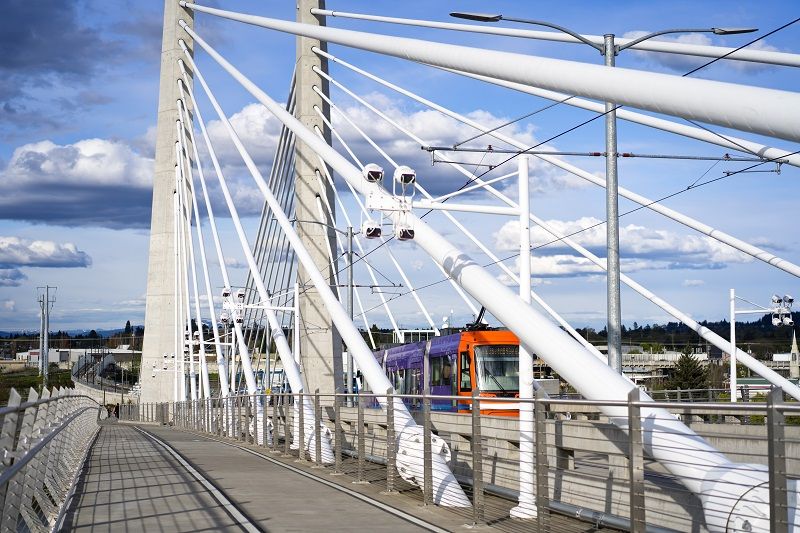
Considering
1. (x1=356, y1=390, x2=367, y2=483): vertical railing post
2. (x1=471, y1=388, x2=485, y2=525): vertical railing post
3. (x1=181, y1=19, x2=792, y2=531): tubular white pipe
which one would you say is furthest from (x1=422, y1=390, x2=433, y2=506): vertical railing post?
(x1=356, y1=390, x2=367, y2=483): vertical railing post

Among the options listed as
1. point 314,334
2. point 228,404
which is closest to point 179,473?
point 228,404

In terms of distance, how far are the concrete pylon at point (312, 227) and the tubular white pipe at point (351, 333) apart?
13.1 feet

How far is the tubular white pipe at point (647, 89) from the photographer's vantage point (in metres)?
7.01

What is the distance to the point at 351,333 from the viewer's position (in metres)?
20.1

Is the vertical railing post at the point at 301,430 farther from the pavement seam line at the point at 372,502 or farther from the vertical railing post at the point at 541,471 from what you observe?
the vertical railing post at the point at 541,471

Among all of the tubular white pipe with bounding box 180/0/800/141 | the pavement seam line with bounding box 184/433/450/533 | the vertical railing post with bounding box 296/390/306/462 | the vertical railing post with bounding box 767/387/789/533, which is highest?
the tubular white pipe with bounding box 180/0/800/141

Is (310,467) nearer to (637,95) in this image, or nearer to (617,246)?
(617,246)

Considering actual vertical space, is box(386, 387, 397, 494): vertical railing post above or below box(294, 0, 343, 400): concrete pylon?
below

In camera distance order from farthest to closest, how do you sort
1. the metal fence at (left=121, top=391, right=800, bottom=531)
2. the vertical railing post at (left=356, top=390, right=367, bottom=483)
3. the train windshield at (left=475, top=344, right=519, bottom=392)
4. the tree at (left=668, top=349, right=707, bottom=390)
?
the tree at (left=668, top=349, right=707, bottom=390)
the train windshield at (left=475, top=344, right=519, bottom=392)
the vertical railing post at (left=356, top=390, right=367, bottom=483)
the metal fence at (left=121, top=391, right=800, bottom=531)

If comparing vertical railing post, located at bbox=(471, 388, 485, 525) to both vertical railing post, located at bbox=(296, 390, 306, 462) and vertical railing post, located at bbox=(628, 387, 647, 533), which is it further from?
vertical railing post, located at bbox=(296, 390, 306, 462)

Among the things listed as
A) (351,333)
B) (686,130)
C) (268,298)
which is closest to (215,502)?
(351,333)

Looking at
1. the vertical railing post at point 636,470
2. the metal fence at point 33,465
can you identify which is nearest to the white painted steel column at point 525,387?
the vertical railing post at point 636,470

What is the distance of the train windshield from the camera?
1129 inches

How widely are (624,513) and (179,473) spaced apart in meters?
8.88
